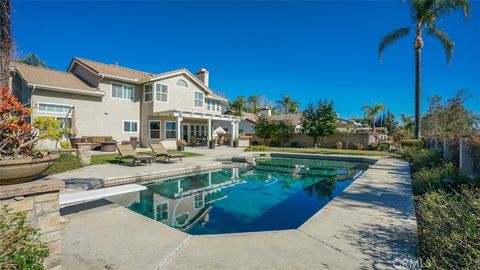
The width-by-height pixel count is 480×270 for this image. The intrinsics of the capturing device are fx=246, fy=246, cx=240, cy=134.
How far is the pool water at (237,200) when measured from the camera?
6252 mm

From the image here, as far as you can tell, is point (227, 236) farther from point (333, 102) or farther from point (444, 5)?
point (333, 102)

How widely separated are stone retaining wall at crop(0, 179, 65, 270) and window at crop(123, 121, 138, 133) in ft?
68.7

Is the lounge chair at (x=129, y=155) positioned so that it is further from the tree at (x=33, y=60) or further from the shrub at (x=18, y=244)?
the tree at (x=33, y=60)

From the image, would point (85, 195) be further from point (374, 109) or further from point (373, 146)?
point (374, 109)

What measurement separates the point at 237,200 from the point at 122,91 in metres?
18.2

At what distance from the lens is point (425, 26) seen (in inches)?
755

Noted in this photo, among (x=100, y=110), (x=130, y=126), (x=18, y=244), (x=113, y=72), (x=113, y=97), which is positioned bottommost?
(x=18, y=244)

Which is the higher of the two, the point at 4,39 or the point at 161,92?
the point at 161,92

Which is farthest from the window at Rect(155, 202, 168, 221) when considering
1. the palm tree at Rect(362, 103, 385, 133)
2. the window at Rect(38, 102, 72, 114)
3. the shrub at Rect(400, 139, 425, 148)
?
the palm tree at Rect(362, 103, 385, 133)

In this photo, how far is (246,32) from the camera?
26812 millimetres

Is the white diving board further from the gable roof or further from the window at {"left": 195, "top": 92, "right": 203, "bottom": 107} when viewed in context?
the window at {"left": 195, "top": 92, "right": 203, "bottom": 107}

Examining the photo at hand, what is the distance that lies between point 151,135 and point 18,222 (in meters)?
21.7

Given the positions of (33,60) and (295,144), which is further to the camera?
(33,60)

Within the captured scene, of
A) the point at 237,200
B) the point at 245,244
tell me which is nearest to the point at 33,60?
the point at 237,200
